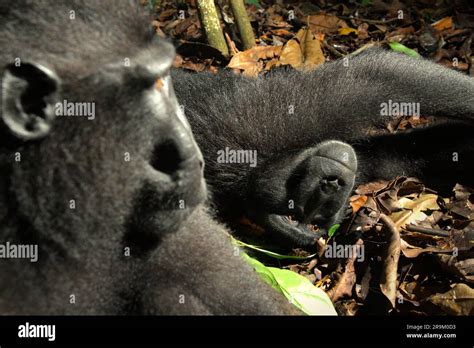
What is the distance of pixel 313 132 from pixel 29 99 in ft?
8.91

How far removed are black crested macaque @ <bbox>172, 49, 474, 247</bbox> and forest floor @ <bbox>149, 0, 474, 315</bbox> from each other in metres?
0.23

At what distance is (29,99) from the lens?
2699 mm

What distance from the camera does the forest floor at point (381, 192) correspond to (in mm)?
4199

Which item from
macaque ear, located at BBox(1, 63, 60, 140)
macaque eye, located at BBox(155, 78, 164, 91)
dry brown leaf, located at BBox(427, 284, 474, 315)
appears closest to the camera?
macaque ear, located at BBox(1, 63, 60, 140)

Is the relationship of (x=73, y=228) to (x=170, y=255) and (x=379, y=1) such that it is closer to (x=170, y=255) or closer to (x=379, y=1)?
(x=170, y=255)

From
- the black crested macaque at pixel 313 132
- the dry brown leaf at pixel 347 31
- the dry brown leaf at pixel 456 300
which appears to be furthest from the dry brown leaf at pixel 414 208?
the dry brown leaf at pixel 347 31

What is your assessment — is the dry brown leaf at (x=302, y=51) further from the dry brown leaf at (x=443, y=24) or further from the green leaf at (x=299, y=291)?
the green leaf at (x=299, y=291)

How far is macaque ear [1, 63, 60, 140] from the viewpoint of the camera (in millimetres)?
2650

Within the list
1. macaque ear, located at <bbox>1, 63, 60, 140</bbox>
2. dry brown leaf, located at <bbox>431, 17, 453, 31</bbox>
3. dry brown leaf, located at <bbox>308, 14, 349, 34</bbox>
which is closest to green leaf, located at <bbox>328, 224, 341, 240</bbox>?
macaque ear, located at <bbox>1, 63, 60, 140</bbox>

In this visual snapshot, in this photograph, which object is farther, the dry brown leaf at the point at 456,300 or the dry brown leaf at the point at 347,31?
→ the dry brown leaf at the point at 347,31

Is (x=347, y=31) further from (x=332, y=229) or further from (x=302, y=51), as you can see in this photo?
(x=332, y=229)

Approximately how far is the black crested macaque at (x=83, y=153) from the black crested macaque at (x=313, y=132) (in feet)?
5.80

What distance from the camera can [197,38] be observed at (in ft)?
23.3

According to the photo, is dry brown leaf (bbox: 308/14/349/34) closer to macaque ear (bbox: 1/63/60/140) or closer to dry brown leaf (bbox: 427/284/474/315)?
dry brown leaf (bbox: 427/284/474/315)
